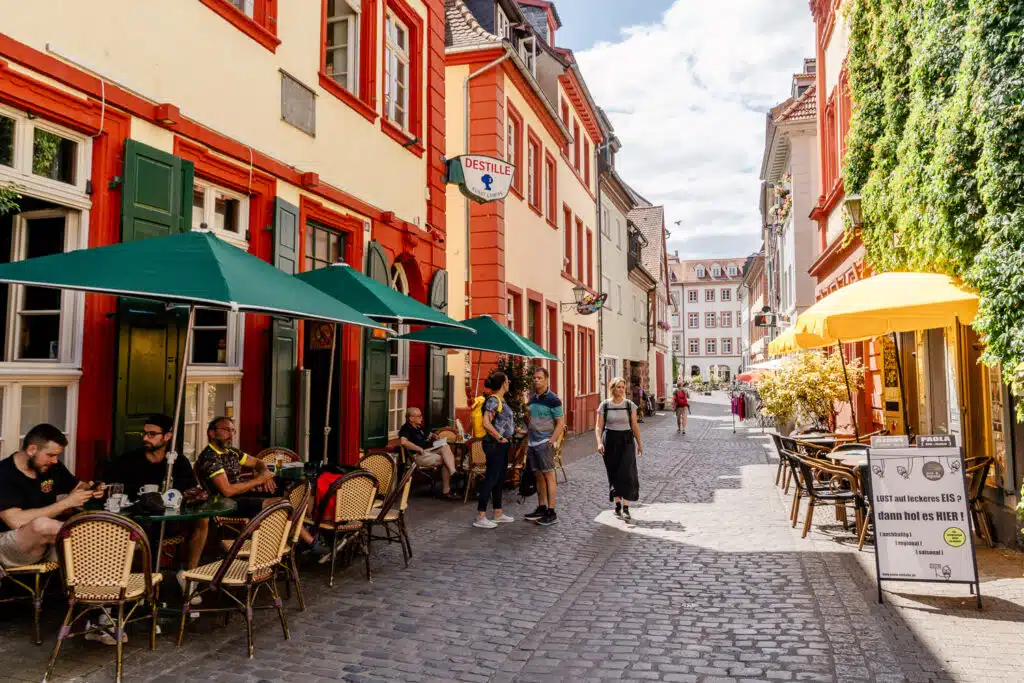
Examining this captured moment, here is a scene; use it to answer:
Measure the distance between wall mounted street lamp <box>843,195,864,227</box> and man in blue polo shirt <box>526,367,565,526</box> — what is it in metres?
4.96

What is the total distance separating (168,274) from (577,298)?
64.8ft

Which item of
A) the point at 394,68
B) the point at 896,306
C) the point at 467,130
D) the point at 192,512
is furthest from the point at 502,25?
the point at 192,512

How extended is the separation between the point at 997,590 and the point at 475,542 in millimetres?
4498

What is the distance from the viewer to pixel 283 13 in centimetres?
867

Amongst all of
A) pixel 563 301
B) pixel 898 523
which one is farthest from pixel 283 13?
pixel 563 301

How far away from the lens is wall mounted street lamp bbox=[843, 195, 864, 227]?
34.8 feet

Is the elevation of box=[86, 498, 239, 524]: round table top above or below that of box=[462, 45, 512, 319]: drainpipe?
below

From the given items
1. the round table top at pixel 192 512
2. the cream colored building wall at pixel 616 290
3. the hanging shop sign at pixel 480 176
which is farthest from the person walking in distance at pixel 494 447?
the cream colored building wall at pixel 616 290

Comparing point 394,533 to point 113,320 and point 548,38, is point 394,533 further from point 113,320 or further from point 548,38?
point 548,38

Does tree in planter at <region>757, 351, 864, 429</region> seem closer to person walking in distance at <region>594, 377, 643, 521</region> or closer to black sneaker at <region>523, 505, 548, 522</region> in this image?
person walking in distance at <region>594, 377, 643, 521</region>

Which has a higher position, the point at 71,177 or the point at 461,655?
the point at 71,177

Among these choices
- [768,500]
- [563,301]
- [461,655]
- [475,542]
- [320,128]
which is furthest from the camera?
[563,301]

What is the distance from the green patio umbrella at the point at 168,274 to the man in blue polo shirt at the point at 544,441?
13.7 feet

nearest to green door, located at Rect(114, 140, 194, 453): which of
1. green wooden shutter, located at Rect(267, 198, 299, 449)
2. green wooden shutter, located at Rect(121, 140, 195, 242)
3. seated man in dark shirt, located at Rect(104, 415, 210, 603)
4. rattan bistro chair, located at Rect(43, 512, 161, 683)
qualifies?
green wooden shutter, located at Rect(121, 140, 195, 242)
